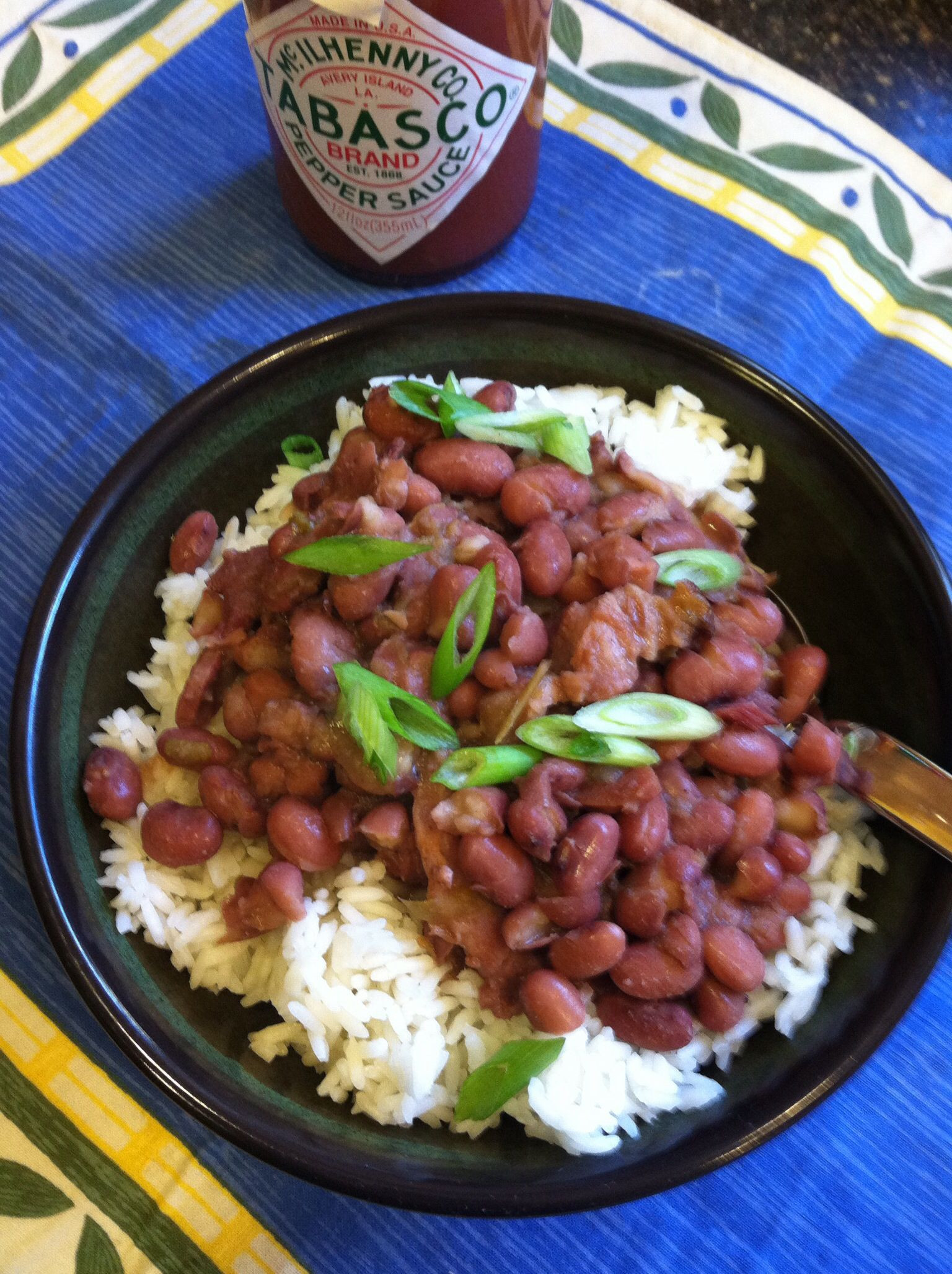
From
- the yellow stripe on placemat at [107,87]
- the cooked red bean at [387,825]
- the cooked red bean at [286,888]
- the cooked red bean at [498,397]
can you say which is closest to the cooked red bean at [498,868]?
the cooked red bean at [387,825]

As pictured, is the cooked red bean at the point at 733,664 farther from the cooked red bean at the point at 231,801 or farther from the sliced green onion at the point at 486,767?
the cooked red bean at the point at 231,801

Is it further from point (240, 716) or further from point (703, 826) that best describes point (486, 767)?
point (240, 716)

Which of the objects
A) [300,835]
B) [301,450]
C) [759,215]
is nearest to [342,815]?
[300,835]

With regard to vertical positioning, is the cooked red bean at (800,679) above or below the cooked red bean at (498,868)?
above

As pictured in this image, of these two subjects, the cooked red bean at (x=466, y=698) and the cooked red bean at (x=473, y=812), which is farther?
the cooked red bean at (x=466, y=698)

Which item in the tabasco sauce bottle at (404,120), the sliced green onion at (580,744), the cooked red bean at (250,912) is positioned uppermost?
the tabasco sauce bottle at (404,120)

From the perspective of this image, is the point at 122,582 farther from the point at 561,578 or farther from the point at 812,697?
the point at 812,697
